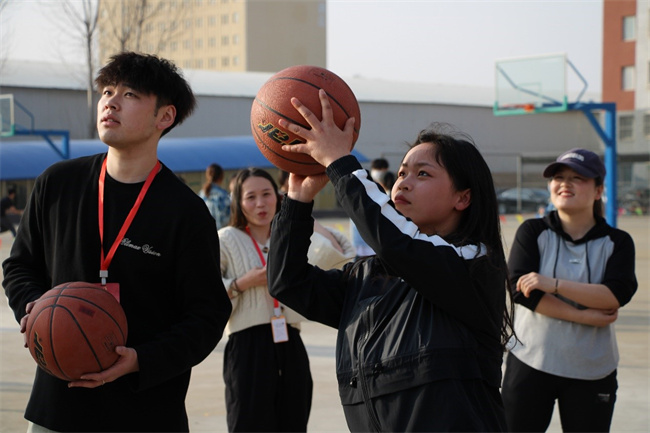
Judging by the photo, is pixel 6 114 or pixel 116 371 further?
pixel 6 114

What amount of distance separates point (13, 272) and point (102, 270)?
1.42 feet

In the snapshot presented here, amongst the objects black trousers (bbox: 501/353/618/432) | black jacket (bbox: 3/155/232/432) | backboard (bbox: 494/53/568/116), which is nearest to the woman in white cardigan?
black trousers (bbox: 501/353/618/432)

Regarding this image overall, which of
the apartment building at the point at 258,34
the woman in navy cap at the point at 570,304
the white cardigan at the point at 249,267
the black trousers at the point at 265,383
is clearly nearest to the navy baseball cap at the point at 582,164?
the woman in navy cap at the point at 570,304

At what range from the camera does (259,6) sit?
95.9 metres

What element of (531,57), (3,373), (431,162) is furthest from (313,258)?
(531,57)

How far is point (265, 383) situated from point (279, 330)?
337 millimetres

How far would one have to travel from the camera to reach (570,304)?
4.49m

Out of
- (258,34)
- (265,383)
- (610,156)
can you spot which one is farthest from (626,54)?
(258,34)

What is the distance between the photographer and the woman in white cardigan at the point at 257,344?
189 inches

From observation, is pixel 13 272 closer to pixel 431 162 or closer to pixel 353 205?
pixel 353 205

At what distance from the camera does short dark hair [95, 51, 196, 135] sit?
3.20m

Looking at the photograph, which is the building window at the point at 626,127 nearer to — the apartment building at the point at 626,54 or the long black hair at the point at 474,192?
the apartment building at the point at 626,54

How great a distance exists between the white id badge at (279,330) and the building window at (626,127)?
3919 cm

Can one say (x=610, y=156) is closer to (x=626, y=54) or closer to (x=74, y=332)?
(x=74, y=332)
